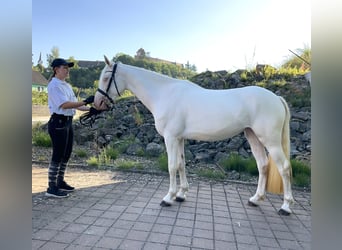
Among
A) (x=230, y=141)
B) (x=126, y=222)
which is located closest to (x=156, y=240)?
(x=126, y=222)

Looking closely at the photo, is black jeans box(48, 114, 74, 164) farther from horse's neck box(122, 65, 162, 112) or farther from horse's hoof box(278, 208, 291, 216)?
horse's hoof box(278, 208, 291, 216)

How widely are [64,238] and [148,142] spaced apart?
155 inches

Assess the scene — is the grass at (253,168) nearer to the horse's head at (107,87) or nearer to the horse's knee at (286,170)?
the horse's knee at (286,170)

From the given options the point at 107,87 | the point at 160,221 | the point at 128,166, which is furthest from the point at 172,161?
the point at 128,166

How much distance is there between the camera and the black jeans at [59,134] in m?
2.87

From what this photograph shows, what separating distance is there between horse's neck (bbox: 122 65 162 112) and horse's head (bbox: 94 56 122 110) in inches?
5.7

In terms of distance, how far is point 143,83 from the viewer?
2926 millimetres

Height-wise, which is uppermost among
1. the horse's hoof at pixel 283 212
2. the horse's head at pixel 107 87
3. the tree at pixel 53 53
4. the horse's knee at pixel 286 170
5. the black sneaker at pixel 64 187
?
the tree at pixel 53 53

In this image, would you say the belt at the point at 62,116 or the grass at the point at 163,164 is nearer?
the belt at the point at 62,116

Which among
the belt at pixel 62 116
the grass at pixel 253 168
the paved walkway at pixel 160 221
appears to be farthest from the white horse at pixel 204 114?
the grass at pixel 253 168

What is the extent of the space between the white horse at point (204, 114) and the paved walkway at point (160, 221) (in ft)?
0.84

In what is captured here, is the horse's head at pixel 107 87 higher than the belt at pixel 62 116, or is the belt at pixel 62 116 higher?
the horse's head at pixel 107 87

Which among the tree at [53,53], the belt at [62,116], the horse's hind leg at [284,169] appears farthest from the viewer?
the tree at [53,53]

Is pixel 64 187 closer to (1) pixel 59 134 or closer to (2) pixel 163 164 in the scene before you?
(1) pixel 59 134
